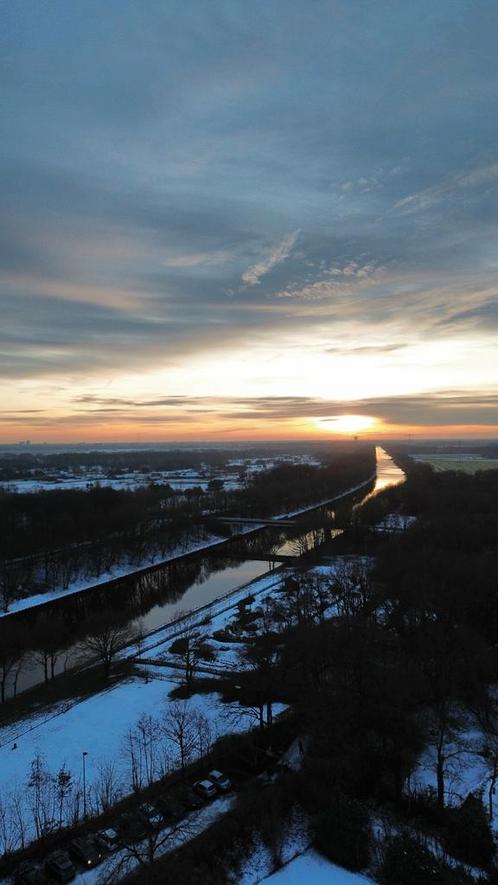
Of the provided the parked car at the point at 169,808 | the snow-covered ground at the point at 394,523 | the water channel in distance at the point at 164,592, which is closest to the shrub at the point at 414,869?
the parked car at the point at 169,808

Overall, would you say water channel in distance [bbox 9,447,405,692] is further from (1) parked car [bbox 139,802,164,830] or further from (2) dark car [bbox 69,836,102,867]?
(2) dark car [bbox 69,836,102,867]

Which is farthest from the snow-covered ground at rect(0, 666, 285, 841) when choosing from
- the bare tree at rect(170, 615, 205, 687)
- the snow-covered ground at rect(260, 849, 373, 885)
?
the snow-covered ground at rect(260, 849, 373, 885)

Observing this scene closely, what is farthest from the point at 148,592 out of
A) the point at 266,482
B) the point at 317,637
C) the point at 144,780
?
the point at 266,482

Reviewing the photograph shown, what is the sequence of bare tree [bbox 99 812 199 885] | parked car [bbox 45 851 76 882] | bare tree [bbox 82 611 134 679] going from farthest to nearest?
bare tree [bbox 82 611 134 679] < parked car [bbox 45 851 76 882] < bare tree [bbox 99 812 199 885]

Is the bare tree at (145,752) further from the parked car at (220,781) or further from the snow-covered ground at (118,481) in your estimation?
the snow-covered ground at (118,481)

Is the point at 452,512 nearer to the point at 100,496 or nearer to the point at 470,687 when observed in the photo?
the point at 470,687

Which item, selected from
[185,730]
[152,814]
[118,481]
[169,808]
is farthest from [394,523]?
[118,481]
